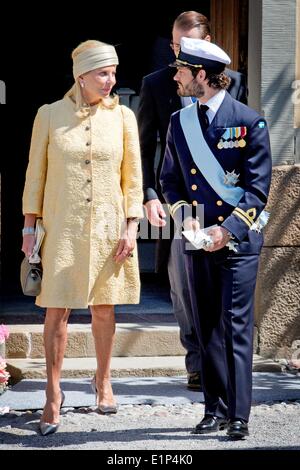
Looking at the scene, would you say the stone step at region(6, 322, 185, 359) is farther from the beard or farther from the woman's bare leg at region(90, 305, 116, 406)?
the beard

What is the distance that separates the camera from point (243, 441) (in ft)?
22.8

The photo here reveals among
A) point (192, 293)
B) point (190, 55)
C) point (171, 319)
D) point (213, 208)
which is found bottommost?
point (171, 319)

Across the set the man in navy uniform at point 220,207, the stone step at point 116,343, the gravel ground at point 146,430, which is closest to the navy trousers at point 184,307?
the gravel ground at point 146,430

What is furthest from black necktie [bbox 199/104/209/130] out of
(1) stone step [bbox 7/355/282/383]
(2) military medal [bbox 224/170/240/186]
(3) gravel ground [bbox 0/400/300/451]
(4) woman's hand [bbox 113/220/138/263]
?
(1) stone step [bbox 7/355/282/383]

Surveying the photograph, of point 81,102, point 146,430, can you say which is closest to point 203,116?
point 81,102

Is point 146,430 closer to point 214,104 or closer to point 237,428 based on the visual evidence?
point 237,428

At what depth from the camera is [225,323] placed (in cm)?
689

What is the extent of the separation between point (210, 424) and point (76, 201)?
1.38m

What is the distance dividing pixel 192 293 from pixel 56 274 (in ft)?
2.43

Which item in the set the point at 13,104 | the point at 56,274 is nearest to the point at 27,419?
the point at 56,274

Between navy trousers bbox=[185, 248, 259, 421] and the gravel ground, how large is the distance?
21cm
